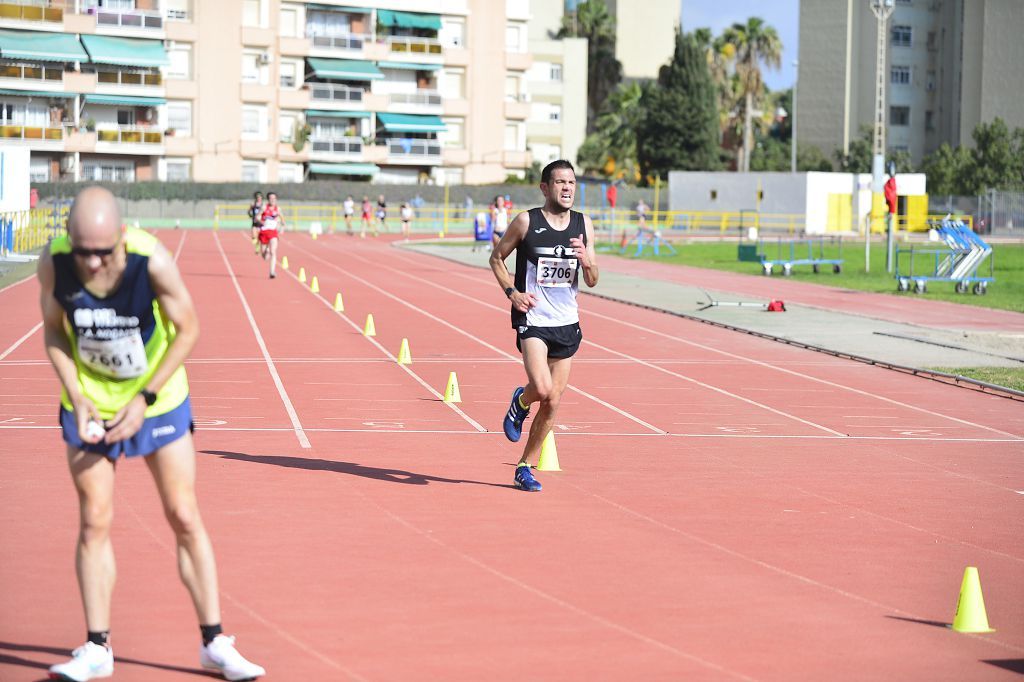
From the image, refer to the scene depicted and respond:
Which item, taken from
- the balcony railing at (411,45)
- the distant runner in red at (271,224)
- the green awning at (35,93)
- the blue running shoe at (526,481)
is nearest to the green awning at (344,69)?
the balcony railing at (411,45)

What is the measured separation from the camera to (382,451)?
11.8 metres

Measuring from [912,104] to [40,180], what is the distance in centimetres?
5128

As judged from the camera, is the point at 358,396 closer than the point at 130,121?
Yes

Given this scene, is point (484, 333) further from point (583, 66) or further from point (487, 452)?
point (583, 66)

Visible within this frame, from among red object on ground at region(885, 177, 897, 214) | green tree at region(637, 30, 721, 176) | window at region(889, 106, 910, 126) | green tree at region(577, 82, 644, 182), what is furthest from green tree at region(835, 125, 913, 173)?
red object on ground at region(885, 177, 897, 214)

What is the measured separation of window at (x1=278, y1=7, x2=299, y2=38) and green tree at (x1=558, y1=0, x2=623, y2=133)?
91.4 feet

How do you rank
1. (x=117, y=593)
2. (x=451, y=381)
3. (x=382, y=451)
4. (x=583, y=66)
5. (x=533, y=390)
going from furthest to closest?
(x=583, y=66), (x=451, y=381), (x=382, y=451), (x=533, y=390), (x=117, y=593)

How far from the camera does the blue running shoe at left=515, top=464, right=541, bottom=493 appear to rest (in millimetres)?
10055

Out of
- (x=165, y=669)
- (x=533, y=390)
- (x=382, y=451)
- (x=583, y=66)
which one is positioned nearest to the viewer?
(x=165, y=669)

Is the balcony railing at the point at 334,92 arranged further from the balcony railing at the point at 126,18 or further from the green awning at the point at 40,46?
the green awning at the point at 40,46

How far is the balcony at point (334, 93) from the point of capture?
3393 inches

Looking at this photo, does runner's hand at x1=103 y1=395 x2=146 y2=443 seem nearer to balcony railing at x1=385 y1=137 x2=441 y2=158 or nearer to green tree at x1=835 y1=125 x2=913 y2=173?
green tree at x1=835 y1=125 x2=913 y2=173

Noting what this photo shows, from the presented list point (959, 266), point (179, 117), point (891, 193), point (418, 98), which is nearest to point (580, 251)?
point (959, 266)

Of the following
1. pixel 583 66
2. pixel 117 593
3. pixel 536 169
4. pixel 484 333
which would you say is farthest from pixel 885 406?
pixel 583 66
